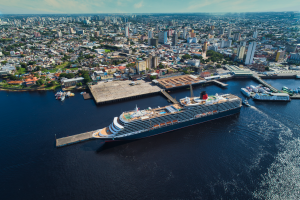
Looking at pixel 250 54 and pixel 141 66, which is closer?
pixel 141 66

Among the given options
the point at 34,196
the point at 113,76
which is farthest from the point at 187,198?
the point at 113,76

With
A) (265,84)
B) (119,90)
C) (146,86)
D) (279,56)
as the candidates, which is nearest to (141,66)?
(146,86)

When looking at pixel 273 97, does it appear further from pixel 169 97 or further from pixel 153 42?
pixel 153 42

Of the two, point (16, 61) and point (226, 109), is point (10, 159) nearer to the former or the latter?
point (226, 109)

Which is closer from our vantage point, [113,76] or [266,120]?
[266,120]

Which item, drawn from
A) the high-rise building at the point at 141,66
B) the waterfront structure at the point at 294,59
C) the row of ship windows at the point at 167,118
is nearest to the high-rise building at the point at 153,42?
the high-rise building at the point at 141,66

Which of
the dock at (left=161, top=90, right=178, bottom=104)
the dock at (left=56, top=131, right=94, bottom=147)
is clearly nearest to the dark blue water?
the dock at (left=56, top=131, right=94, bottom=147)
